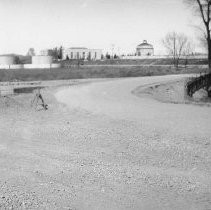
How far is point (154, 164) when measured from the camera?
30.8ft

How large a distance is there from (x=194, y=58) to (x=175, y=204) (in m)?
111

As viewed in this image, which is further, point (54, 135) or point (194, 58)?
point (194, 58)

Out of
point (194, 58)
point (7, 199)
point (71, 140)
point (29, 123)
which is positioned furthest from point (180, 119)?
point (194, 58)

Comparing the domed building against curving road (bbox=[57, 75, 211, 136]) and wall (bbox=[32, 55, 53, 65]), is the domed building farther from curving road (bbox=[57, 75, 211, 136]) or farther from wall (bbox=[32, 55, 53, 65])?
curving road (bbox=[57, 75, 211, 136])

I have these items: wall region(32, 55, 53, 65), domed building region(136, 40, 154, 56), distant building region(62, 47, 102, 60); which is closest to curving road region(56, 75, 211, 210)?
wall region(32, 55, 53, 65)

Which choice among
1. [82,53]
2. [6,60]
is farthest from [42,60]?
[82,53]

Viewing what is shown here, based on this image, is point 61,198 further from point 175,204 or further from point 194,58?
point 194,58

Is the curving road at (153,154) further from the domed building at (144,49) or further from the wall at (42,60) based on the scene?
the domed building at (144,49)

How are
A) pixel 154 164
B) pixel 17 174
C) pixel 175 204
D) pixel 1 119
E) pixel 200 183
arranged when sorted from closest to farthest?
1. pixel 175 204
2. pixel 200 183
3. pixel 17 174
4. pixel 154 164
5. pixel 1 119

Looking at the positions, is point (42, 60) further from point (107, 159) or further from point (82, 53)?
point (107, 159)

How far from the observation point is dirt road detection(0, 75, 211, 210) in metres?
7.35

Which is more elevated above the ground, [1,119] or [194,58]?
[194,58]

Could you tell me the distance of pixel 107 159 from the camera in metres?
9.88

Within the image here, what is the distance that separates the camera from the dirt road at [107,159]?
7352 millimetres
